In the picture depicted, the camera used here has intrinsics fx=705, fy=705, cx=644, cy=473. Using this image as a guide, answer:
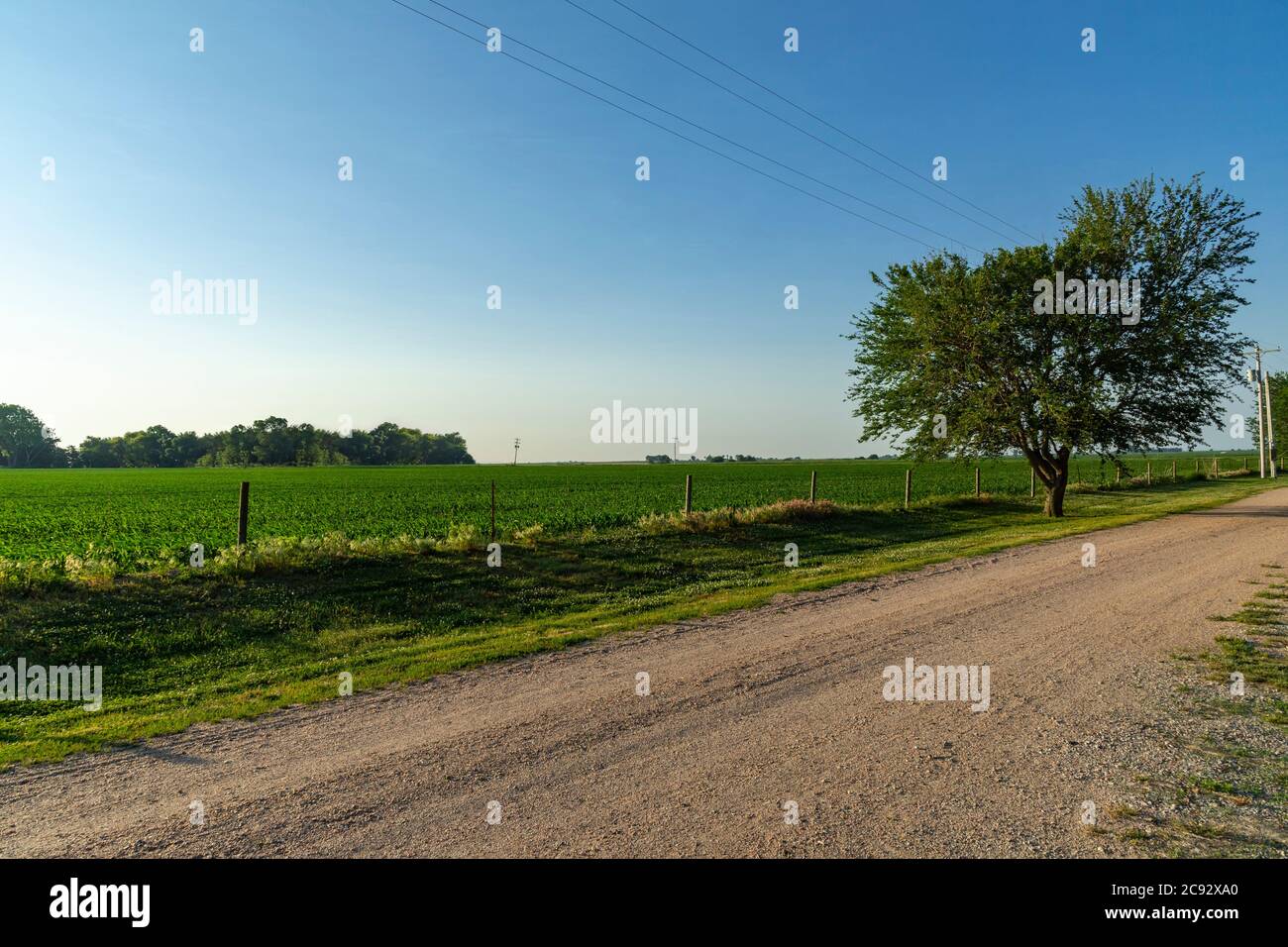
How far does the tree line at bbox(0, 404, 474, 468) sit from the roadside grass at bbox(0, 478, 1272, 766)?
142009 millimetres

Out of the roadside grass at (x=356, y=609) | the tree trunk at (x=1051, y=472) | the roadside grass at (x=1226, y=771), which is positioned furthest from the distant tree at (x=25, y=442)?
the roadside grass at (x=1226, y=771)

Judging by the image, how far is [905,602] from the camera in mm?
11172

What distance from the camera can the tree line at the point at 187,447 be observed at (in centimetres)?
13938

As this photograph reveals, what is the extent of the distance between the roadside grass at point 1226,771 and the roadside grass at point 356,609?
19.5ft

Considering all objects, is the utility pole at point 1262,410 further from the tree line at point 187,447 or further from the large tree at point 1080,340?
the tree line at point 187,447

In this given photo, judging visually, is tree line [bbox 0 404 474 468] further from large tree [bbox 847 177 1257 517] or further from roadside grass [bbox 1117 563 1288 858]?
roadside grass [bbox 1117 563 1288 858]

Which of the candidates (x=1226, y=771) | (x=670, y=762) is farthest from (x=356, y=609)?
(x=1226, y=771)

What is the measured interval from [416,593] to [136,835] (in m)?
8.21

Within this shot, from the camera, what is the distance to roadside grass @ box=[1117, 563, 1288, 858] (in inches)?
159

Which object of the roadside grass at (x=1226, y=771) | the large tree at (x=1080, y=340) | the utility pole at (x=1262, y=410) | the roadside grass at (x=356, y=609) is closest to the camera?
the roadside grass at (x=1226, y=771)

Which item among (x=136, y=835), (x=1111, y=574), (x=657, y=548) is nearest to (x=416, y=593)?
(x=657, y=548)

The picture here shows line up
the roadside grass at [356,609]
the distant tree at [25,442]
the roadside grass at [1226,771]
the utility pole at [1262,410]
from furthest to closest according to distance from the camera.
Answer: the distant tree at [25,442]
the utility pole at [1262,410]
the roadside grass at [356,609]
the roadside grass at [1226,771]

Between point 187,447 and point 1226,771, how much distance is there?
174878 mm
